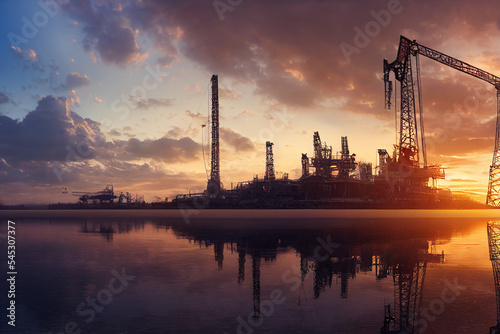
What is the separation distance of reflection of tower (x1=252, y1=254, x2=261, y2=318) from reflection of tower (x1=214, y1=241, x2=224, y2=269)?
237cm

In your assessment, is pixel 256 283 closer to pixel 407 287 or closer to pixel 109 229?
pixel 407 287

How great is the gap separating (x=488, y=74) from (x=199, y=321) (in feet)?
463

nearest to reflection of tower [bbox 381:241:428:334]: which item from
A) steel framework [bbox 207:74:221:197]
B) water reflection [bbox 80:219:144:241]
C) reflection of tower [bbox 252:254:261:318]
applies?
reflection of tower [bbox 252:254:261:318]

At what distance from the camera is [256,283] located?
67.9ft

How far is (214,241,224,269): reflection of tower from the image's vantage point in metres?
27.9

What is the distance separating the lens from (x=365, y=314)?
1542 cm

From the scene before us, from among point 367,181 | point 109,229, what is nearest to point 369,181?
point 367,181

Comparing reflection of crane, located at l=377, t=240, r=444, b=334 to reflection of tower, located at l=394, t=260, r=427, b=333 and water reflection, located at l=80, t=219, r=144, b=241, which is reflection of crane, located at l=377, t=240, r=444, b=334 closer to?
reflection of tower, located at l=394, t=260, r=427, b=333

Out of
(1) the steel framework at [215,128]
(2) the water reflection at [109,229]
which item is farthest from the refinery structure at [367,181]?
(2) the water reflection at [109,229]

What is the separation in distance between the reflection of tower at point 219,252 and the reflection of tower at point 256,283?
2.37 m

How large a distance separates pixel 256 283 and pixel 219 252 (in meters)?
12.1

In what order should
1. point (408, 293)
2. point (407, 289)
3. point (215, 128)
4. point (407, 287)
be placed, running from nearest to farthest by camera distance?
point (408, 293), point (407, 289), point (407, 287), point (215, 128)

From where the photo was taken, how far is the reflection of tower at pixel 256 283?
1585 centimetres

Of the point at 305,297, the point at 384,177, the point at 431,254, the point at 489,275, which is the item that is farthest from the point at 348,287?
the point at 384,177
